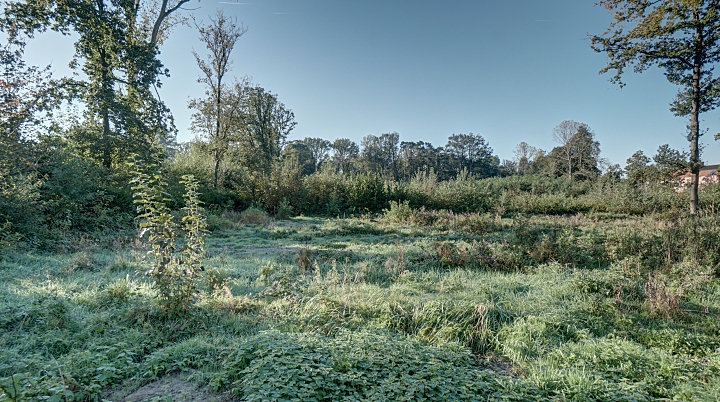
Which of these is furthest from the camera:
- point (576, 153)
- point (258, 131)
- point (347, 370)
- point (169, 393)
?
point (576, 153)

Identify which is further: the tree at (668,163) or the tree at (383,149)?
the tree at (383,149)

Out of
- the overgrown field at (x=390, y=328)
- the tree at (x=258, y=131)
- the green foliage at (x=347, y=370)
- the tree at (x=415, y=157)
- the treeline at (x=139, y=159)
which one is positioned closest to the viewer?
the green foliage at (x=347, y=370)

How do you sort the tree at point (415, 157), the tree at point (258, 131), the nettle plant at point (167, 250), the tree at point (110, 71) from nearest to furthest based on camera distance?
the nettle plant at point (167, 250) < the tree at point (110, 71) < the tree at point (258, 131) < the tree at point (415, 157)

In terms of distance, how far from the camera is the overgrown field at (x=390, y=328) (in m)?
2.40

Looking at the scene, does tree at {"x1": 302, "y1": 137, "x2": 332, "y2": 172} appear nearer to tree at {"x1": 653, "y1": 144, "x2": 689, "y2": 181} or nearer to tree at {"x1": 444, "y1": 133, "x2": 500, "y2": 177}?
tree at {"x1": 444, "y1": 133, "x2": 500, "y2": 177}

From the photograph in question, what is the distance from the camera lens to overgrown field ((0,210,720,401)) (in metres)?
2.40

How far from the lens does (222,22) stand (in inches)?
650

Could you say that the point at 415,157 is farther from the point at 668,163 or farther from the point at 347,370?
the point at 347,370

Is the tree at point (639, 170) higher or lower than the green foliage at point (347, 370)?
higher

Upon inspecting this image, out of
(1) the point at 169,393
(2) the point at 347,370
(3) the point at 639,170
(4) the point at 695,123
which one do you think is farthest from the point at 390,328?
(4) the point at 695,123

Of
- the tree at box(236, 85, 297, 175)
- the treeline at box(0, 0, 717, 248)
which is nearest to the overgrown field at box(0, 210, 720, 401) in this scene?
the treeline at box(0, 0, 717, 248)

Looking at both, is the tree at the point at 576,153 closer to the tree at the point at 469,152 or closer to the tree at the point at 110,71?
the tree at the point at 469,152

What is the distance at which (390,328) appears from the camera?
3.62 meters

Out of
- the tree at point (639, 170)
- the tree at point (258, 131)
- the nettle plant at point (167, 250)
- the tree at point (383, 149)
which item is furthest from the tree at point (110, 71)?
the tree at point (383, 149)
